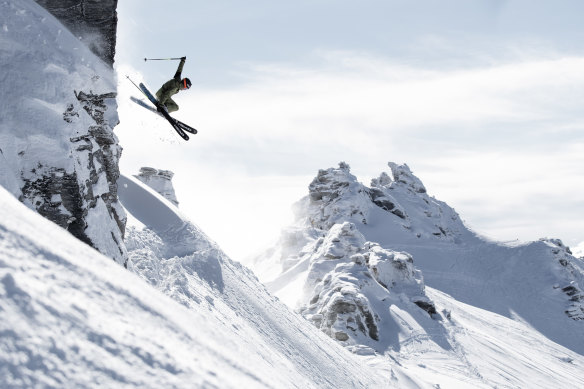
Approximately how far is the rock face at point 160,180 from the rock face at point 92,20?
1351 inches

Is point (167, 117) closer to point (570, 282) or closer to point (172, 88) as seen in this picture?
point (172, 88)

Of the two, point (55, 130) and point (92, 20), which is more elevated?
point (92, 20)

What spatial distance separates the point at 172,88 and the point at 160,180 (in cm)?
3516

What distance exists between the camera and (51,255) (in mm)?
3834

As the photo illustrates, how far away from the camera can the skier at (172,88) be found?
13672 millimetres

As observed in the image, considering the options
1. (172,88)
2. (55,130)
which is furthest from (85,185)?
(172,88)

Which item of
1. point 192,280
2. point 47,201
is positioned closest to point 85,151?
point 47,201

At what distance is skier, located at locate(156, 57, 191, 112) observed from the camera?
1367 centimetres

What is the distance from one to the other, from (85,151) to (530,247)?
2862 inches

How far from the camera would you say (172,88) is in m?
13.9

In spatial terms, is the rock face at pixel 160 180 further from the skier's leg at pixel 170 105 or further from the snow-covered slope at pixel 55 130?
the snow-covered slope at pixel 55 130

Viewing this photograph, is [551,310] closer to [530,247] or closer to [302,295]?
[530,247]

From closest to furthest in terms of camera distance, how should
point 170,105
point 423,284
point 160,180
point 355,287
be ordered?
point 170,105 → point 355,287 → point 423,284 → point 160,180

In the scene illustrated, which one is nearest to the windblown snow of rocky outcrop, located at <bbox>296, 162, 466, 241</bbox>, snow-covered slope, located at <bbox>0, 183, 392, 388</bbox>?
snow-covered slope, located at <bbox>0, 183, 392, 388</bbox>
